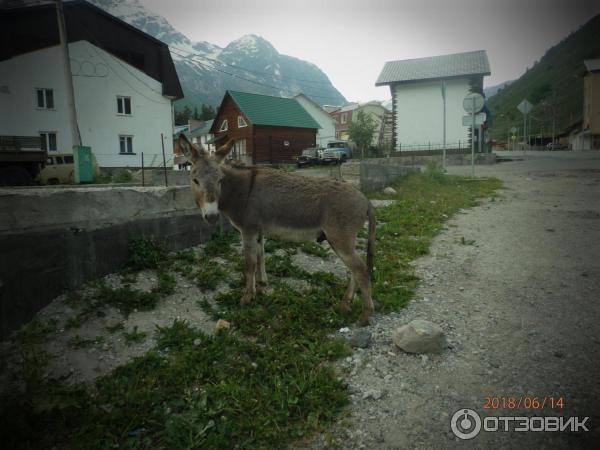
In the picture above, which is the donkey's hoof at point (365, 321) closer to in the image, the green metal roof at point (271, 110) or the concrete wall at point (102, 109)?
the concrete wall at point (102, 109)

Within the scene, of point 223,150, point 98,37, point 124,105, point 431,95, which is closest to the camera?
point 223,150

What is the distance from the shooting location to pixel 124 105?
27594 mm

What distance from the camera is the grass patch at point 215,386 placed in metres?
2.67

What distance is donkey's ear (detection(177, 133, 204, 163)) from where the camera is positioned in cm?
457

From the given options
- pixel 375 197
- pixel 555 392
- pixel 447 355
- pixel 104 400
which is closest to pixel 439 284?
pixel 447 355

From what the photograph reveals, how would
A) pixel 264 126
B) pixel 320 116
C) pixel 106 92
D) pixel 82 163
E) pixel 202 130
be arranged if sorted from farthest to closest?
pixel 320 116 → pixel 202 130 → pixel 264 126 → pixel 106 92 → pixel 82 163

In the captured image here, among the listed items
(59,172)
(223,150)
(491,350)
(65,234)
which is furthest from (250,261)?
(59,172)

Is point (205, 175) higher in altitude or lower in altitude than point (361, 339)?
higher

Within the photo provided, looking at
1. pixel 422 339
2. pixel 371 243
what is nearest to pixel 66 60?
pixel 371 243

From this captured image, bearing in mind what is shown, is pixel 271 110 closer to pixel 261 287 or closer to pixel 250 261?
pixel 261 287

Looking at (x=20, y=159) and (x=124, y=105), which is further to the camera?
(x=124, y=105)

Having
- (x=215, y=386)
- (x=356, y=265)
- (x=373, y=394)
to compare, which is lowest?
(x=373, y=394)

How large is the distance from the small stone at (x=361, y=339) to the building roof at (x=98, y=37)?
6.11 meters

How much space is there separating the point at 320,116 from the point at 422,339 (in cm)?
5892
